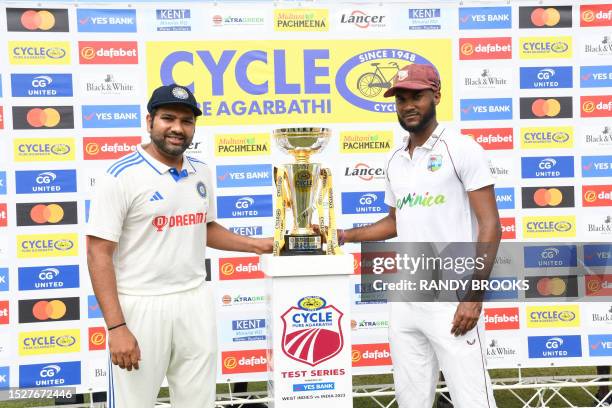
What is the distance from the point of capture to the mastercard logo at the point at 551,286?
3.73 metres

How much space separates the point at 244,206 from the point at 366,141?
903 mm

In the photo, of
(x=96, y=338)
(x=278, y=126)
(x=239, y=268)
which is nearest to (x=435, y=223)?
(x=278, y=126)

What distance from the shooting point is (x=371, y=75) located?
361cm

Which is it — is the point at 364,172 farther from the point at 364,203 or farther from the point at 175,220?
the point at 175,220

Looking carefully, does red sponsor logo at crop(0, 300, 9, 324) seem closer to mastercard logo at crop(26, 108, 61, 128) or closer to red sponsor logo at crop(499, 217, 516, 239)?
mastercard logo at crop(26, 108, 61, 128)

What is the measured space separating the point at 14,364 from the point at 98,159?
4.47ft

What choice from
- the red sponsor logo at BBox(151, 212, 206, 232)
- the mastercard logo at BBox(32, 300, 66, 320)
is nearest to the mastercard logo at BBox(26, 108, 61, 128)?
the mastercard logo at BBox(32, 300, 66, 320)

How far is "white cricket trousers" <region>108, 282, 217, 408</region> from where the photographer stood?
7.04 ft

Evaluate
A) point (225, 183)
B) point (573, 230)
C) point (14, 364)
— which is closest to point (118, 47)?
point (225, 183)

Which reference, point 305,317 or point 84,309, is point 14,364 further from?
point 305,317

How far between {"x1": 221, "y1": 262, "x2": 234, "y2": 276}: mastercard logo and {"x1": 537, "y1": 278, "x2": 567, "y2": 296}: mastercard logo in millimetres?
2073

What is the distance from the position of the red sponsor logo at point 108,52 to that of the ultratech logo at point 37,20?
6.4 inches

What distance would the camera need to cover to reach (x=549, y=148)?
12.1 feet

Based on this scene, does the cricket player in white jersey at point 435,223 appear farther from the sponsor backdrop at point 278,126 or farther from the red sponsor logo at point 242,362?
the red sponsor logo at point 242,362
